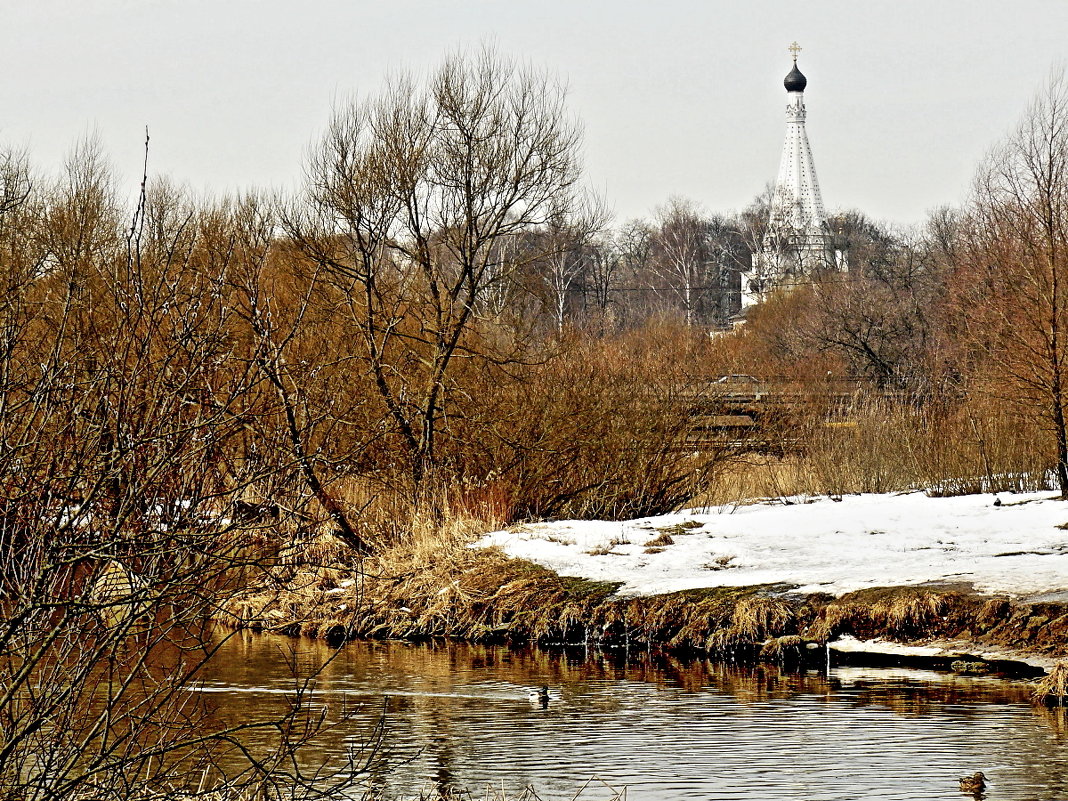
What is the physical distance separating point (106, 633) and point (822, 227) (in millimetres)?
73284

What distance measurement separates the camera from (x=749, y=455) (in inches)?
803

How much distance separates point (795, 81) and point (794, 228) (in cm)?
3679

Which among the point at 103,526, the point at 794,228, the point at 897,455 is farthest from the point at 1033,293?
the point at 794,228

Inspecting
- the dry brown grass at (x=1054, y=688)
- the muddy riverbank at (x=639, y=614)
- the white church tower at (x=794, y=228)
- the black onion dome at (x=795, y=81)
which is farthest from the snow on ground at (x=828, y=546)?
the black onion dome at (x=795, y=81)

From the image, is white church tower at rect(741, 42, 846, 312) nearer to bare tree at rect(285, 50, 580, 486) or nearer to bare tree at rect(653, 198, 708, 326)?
bare tree at rect(653, 198, 708, 326)

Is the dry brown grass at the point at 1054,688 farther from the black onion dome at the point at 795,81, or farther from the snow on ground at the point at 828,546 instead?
the black onion dome at the point at 795,81

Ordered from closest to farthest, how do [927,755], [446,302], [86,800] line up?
[86,800]
[927,755]
[446,302]

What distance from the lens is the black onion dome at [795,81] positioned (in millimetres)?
102812

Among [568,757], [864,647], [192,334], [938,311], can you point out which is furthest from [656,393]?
[938,311]

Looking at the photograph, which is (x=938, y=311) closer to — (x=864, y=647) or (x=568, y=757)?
(x=864, y=647)

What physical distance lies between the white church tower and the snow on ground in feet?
119

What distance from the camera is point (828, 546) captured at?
15.8m

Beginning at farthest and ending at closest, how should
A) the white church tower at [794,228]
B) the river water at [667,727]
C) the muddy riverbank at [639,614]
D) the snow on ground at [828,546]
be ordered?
the white church tower at [794,228]
the snow on ground at [828,546]
the muddy riverbank at [639,614]
the river water at [667,727]

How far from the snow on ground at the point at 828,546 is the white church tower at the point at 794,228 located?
119 feet
